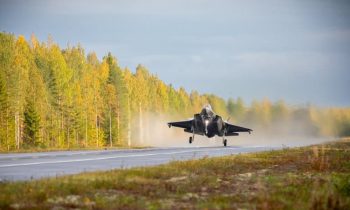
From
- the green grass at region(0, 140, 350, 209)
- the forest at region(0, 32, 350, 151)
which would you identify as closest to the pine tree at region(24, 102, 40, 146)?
the forest at region(0, 32, 350, 151)

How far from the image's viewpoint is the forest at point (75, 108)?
73.9m

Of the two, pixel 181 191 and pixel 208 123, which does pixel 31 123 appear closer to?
pixel 208 123

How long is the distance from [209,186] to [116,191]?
2644mm

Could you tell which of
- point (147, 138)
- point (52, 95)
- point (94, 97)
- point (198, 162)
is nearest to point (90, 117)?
point (94, 97)

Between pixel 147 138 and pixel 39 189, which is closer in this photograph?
pixel 39 189

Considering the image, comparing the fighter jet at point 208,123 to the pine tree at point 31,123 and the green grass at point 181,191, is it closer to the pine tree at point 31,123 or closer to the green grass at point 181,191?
the pine tree at point 31,123

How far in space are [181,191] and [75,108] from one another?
77.6 metres

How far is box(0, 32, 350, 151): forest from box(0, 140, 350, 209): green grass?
5349cm

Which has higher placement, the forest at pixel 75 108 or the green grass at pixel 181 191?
the forest at pixel 75 108

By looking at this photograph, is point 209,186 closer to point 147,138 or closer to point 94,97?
point 94,97

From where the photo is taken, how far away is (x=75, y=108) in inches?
3529

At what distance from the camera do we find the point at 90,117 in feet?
311

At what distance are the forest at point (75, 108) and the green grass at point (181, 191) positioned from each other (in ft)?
176

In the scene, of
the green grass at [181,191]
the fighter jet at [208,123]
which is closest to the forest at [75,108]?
the fighter jet at [208,123]
